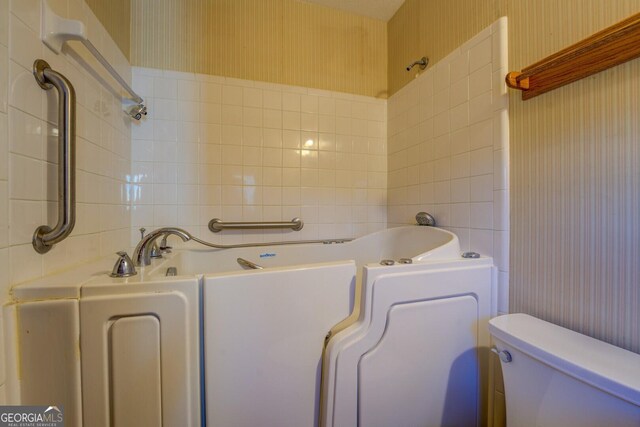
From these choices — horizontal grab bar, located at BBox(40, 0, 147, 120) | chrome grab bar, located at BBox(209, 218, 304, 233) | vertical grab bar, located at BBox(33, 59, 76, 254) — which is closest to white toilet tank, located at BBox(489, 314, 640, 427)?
chrome grab bar, located at BBox(209, 218, 304, 233)

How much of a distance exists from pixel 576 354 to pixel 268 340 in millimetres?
870

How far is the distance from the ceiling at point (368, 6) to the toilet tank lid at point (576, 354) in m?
2.00

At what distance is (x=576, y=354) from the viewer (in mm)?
671

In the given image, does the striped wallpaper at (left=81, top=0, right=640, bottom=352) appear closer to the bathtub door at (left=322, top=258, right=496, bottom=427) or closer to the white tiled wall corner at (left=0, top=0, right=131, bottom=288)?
the bathtub door at (left=322, top=258, right=496, bottom=427)

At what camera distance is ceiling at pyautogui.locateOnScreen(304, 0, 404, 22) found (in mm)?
1680

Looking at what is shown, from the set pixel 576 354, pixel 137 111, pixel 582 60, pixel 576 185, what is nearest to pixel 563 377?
pixel 576 354

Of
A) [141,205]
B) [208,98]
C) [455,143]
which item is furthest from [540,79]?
[141,205]

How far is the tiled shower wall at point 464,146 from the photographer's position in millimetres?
1051

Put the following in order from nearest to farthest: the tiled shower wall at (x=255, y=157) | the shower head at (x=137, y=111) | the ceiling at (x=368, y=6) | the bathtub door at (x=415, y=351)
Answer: the bathtub door at (x=415, y=351), the shower head at (x=137, y=111), the tiled shower wall at (x=255, y=157), the ceiling at (x=368, y=6)

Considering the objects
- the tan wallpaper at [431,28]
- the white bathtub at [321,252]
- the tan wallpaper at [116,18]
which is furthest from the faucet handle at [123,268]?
the tan wallpaper at [431,28]

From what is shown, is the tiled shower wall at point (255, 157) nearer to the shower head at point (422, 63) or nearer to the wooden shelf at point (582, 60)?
the shower head at point (422, 63)

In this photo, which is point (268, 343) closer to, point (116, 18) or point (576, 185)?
point (576, 185)

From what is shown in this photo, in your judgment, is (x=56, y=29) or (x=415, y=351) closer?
(x=56, y=29)

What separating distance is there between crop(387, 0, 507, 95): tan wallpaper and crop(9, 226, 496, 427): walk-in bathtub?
103cm
